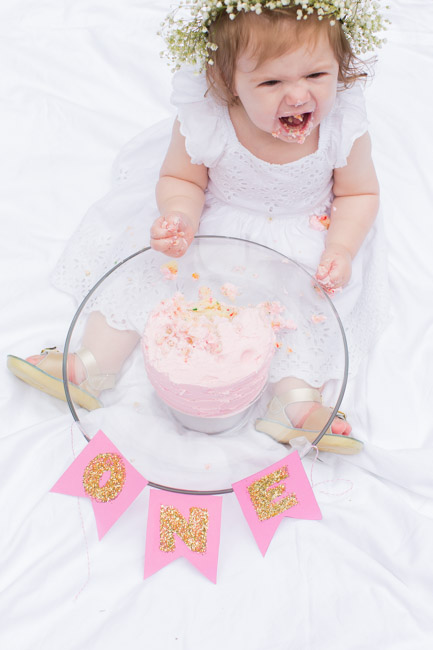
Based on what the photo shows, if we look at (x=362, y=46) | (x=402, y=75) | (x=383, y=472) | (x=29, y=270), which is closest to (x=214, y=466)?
(x=383, y=472)

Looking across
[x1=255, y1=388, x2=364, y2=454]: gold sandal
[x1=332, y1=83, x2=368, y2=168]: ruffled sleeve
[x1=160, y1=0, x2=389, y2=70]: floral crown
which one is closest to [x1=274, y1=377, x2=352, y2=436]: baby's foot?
[x1=255, y1=388, x2=364, y2=454]: gold sandal

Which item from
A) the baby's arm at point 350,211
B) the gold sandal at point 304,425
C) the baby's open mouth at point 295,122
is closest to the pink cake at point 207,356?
the gold sandal at point 304,425

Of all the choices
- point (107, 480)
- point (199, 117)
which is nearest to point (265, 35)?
point (199, 117)

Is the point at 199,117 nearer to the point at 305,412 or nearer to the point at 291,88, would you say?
the point at 291,88

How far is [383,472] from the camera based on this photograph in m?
0.86

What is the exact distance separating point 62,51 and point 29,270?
1.75ft

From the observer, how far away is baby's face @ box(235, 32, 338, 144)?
2.40 feet

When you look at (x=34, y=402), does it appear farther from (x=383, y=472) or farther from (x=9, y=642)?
(x=383, y=472)

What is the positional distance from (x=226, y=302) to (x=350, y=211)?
0.84 feet

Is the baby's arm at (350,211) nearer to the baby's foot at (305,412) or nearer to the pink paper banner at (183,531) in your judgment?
the baby's foot at (305,412)

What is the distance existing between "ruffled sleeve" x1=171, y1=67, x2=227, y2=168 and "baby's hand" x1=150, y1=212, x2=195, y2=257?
0.38ft

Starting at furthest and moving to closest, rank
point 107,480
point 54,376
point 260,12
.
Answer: point 54,376 < point 107,480 < point 260,12

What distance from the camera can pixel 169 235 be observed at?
865 millimetres

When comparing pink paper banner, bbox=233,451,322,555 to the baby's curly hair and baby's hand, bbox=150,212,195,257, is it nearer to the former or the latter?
baby's hand, bbox=150,212,195,257
